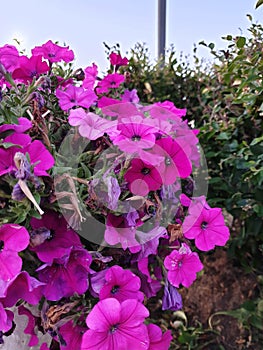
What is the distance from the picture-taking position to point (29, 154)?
529 millimetres

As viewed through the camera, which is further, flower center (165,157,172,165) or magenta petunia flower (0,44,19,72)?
magenta petunia flower (0,44,19,72)

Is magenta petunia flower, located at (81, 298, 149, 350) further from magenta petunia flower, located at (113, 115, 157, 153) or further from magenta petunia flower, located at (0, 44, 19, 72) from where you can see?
magenta petunia flower, located at (0, 44, 19, 72)

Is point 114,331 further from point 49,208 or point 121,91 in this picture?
point 121,91

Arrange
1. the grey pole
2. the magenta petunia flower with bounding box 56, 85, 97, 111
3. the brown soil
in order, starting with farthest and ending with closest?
the grey pole
the brown soil
the magenta petunia flower with bounding box 56, 85, 97, 111

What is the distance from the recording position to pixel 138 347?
20.5 inches

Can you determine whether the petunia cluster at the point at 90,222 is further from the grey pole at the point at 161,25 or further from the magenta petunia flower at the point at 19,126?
the grey pole at the point at 161,25

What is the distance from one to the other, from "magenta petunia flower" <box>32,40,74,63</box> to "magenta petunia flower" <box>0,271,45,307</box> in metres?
0.43

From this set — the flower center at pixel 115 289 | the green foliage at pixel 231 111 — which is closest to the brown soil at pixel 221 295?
the green foliage at pixel 231 111

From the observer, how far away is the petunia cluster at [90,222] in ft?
1.66

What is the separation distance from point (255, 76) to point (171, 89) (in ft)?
2.53

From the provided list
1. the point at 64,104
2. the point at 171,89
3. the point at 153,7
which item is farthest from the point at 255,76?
the point at 153,7

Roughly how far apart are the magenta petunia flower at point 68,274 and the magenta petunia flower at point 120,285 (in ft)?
0.11

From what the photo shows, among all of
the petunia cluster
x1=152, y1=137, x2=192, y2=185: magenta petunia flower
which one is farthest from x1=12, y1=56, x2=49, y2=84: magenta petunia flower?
x1=152, y1=137, x2=192, y2=185: magenta petunia flower

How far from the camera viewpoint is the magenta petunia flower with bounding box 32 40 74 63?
0.76m
